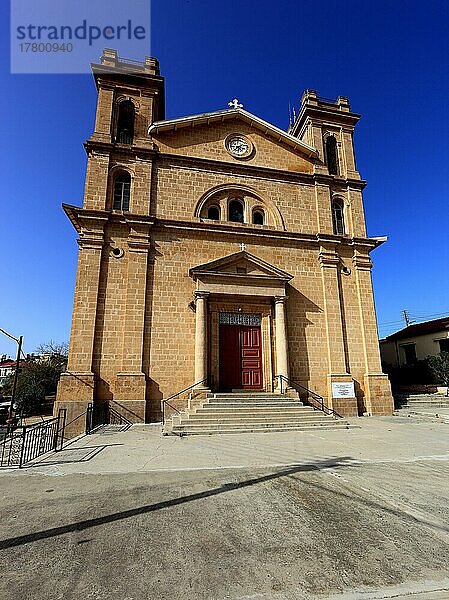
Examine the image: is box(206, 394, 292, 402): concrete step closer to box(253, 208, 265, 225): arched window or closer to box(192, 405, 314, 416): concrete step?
box(192, 405, 314, 416): concrete step

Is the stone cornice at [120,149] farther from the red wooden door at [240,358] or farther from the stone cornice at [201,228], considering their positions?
A: the red wooden door at [240,358]

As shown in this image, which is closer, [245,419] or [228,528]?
[228,528]

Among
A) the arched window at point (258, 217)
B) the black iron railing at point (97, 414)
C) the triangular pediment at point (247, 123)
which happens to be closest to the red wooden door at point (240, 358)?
the black iron railing at point (97, 414)

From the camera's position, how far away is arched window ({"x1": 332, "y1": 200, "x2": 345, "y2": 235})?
1783cm

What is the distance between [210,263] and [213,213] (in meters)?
3.22

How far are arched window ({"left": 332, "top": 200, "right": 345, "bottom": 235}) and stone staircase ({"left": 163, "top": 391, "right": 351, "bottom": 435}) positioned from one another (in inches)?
372

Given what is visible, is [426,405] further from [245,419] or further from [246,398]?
[245,419]

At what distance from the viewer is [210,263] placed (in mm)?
14797

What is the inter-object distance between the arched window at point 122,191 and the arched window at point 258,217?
621 cm

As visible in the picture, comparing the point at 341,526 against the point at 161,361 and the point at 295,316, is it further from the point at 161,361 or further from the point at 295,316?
the point at 295,316

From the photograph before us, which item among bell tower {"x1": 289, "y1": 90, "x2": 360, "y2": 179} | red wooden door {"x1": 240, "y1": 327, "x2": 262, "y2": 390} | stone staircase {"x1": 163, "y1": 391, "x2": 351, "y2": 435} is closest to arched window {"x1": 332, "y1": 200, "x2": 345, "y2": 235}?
bell tower {"x1": 289, "y1": 90, "x2": 360, "y2": 179}

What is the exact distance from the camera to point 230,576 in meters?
2.85

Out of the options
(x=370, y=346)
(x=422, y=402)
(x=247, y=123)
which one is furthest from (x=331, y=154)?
(x=422, y=402)

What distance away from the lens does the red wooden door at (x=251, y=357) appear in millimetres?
14609
